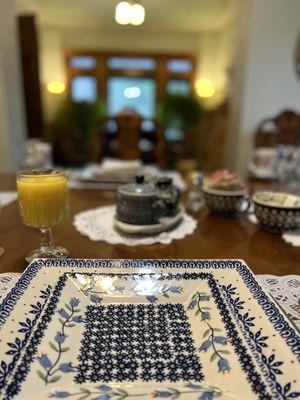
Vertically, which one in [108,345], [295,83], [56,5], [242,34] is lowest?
[108,345]

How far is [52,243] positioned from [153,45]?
20.1 feet

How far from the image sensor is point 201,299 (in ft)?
1.79

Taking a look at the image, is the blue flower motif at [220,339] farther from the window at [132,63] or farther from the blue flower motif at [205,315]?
the window at [132,63]

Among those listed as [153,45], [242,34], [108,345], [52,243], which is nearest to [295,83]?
[242,34]

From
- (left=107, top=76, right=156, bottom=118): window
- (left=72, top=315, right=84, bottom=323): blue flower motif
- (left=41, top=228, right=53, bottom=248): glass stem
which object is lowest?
(left=72, top=315, right=84, bottom=323): blue flower motif

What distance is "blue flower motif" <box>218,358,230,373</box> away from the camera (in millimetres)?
396

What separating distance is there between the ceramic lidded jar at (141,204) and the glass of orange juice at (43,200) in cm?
15

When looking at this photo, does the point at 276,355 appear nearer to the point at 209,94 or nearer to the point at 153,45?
the point at 209,94

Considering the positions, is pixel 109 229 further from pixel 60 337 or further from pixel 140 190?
pixel 60 337

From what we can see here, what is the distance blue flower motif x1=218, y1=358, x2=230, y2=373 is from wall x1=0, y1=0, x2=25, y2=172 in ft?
8.93

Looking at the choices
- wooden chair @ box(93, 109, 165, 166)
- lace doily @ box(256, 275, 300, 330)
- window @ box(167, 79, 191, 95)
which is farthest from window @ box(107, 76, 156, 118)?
lace doily @ box(256, 275, 300, 330)

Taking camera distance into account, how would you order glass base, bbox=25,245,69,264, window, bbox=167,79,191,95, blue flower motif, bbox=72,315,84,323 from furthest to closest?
1. window, bbox=167,79,191,95
2. glass base, bbox=25,245,69,264
3. blue flower motif, bbox=72,315,84,323

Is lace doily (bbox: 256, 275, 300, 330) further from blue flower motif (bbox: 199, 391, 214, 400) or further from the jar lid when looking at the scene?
the jar lid

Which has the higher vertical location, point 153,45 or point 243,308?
point 153,45
